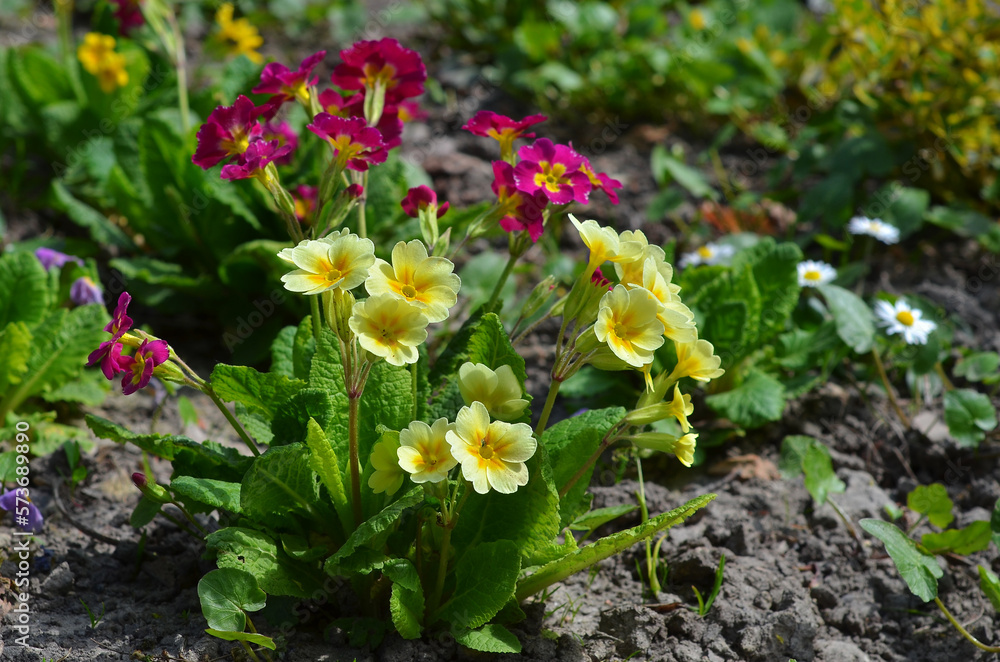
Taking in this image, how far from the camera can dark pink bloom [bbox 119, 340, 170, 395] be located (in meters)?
1.54

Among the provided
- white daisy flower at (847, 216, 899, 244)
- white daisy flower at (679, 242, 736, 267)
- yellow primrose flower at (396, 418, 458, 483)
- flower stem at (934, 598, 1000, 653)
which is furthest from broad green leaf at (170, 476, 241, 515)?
white daisy flower at (847, 216, 899, 244)

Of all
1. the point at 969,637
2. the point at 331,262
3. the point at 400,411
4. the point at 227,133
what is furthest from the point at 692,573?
the point at 227,133

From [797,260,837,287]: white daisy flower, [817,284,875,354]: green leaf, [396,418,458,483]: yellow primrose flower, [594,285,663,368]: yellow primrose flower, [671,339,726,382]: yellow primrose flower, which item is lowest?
[797,260,837,287]: white daisy flower

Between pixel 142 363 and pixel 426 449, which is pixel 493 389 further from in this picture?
pixel 142 363

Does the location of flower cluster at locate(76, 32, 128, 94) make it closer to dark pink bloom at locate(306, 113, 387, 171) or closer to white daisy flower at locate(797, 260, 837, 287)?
dark pink bloom at locate(306, 113, 387, 171)

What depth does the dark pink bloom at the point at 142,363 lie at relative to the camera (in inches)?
60.8

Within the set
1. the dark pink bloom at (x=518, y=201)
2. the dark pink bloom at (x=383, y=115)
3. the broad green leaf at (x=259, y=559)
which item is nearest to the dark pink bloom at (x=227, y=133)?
the dark pink bloom at (x=383, y=115)

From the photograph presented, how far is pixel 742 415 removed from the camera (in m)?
2.37

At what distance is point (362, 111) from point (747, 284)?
47.5 inches

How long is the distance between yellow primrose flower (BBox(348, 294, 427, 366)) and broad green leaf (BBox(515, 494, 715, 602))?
1.73 feet

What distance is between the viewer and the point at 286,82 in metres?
1.86

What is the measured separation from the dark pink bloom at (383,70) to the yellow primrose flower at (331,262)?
59 centimetres

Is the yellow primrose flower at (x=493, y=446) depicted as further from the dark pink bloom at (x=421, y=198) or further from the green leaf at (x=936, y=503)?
the green leaf at (x=936, y=503)

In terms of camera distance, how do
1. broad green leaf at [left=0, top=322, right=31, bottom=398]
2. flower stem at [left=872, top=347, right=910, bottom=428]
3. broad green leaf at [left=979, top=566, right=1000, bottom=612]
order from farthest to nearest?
flower stem at [left=872, top=347, right=910, bottom=428] → broad green leaf at [left=0, top=322, right=31, bottom=398] → broad green leaf at [left=979, top=566, right=1000, bottom=612]
